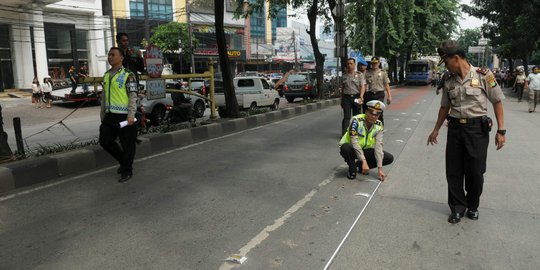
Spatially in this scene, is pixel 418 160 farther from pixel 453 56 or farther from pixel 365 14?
pixel 365 14

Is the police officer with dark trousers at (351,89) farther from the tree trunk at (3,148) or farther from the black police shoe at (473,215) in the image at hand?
the tree trunk at (3,148)

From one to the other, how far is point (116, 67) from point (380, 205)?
3728 millimetres

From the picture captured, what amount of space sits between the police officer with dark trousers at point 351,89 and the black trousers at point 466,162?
4.10m

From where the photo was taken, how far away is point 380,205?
491 cm

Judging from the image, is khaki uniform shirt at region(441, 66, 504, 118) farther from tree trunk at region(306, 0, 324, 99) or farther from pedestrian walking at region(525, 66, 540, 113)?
tree trunk at region(306, 0, 324, 99)

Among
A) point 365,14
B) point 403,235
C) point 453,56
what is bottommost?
point 403,235

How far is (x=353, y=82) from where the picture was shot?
28.7ft

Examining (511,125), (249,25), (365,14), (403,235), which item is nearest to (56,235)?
(403,235)

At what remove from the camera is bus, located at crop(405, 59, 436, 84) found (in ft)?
137

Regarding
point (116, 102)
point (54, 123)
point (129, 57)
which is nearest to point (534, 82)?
point (129, 57)

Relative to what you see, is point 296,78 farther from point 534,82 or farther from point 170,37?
point 170,37

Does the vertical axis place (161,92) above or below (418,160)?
above

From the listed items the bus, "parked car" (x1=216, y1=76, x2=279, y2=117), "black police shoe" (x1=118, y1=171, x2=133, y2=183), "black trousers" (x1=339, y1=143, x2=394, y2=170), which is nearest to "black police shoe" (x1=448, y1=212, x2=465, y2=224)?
"black trousers" (x1=339, y1=143, x2=394, y2=170)

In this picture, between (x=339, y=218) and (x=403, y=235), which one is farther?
(x=339, y=218)
